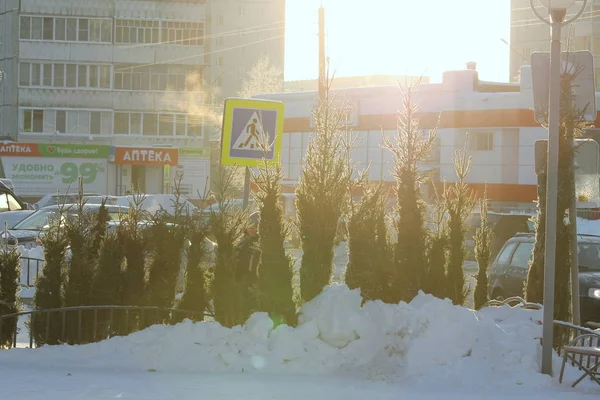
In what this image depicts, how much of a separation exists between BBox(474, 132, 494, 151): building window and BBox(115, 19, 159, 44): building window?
3479 centimetres

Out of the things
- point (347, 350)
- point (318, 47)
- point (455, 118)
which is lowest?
point (347, 350)

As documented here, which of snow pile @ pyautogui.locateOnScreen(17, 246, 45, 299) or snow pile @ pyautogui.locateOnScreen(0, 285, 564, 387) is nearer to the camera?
snow pile @ pyautogui.locateOnScreen(0, 285, 564, 387)

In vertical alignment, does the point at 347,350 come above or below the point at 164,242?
below

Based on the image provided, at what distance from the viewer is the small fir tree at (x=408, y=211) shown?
10.1m

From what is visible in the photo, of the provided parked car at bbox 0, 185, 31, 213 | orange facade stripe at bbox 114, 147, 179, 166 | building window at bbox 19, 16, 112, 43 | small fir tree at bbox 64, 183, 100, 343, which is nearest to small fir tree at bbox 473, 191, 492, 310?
small fir tree at bbox 64, 183, 100, 343

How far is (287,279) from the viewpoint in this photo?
32.1 feet

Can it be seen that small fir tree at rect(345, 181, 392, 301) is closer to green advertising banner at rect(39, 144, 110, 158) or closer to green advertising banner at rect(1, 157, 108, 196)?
green advertising banner at rect(1, 157, 108, 196)

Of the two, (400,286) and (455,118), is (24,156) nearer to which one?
(455,118)

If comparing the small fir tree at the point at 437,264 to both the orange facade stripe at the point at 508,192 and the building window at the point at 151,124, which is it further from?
the building window at the point at 151,124

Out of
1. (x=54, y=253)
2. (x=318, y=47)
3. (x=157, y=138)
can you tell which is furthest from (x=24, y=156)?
(x=54, y=253)

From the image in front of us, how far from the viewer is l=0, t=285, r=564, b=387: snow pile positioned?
27.8ft

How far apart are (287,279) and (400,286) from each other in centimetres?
118

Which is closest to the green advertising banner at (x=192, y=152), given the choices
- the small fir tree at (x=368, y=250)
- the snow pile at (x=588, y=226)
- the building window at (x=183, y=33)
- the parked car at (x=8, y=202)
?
the building window at (x=183, y=33)

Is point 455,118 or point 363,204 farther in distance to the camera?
point 455,118
